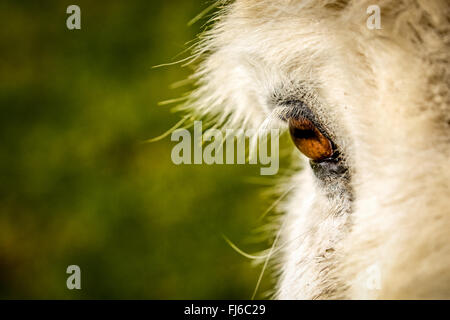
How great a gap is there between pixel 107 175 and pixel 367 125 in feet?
7.49

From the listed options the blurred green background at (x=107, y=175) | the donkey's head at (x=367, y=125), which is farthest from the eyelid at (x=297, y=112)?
the blurred green background at (x=107, y=175)

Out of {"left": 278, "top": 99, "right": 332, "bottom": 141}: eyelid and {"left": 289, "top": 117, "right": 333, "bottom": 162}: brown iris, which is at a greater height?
{"left": 278, "top": 99, "right": 332, "bottom": 141}: eyelid

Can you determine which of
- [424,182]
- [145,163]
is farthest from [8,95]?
[424,182]

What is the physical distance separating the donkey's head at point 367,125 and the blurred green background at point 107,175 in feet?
5.85

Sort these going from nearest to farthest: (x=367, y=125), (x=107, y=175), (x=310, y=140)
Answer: (x=367, y=125) → (x=310, y=140) → (x=107, y=175)

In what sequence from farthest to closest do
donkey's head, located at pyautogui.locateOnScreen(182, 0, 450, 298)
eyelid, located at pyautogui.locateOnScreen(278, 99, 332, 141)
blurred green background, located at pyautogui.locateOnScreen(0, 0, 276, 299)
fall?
blurred green background, located at pyautogui.locateOnScreen(0, 0, 276, 299) → eyelid, located at pyautogui.locateOnScreen(278, 99, 332, 141) → donkey's head, located at pyautogui.locateOnScreen(182, 0, 450, 298)

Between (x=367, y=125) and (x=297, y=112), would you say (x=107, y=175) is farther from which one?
(x=367, y=125)

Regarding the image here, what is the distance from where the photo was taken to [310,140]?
812 mm

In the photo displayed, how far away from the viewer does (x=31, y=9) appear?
9.38 ft

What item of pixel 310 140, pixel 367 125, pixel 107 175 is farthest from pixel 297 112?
pixel 107 175

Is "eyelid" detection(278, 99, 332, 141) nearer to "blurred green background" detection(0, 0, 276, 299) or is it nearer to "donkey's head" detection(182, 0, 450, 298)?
"donkey's head" detection(182, 0, 450, 298)

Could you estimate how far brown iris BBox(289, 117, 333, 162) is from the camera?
0.78m

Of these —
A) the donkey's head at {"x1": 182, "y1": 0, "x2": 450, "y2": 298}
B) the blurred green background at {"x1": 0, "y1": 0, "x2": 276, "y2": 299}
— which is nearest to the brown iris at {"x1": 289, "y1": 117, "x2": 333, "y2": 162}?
the donkey's head at {"x1": 182, "y1": 0, "x2": 450, "y2": 298}
